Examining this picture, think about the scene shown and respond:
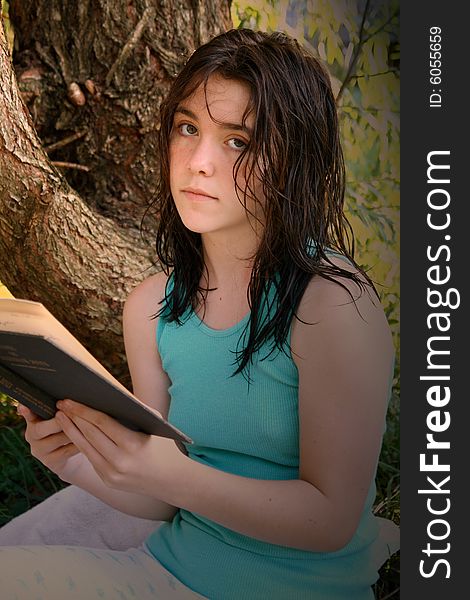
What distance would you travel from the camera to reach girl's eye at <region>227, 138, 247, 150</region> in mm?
1308

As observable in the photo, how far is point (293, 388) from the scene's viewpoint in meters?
1.33

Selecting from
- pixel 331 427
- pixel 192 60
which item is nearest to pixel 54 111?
pixel 192 60

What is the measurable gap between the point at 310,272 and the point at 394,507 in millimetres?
1006

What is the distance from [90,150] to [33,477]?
80 cm

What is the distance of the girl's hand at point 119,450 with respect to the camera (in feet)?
3.86

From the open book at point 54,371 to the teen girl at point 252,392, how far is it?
40 millimetres

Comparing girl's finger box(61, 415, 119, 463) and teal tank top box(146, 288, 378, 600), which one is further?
teal tank top box(146, 288, 378, 600)

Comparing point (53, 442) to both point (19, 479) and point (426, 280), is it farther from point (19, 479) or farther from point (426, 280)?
point (19, 479)

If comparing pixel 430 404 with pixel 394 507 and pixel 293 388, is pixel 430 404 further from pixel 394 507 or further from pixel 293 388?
pixel 394 507

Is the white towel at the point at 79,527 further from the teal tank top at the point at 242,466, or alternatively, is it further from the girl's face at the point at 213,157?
the girl's face at the point at 213,157

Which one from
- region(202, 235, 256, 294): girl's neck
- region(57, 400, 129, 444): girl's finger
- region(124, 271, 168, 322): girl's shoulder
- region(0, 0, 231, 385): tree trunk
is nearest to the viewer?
region(57, 400, 129, 444): girl's finger

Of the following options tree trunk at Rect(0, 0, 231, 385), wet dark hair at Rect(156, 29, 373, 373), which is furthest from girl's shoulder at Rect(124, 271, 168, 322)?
tree trunk at Rect(0, 0, 231, 385)

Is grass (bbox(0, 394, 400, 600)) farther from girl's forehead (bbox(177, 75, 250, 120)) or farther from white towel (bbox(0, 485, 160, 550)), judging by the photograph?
girl's forehead (bbox(177, 75, 250, 120))

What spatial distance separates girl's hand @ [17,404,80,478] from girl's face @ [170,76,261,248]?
0.32m
